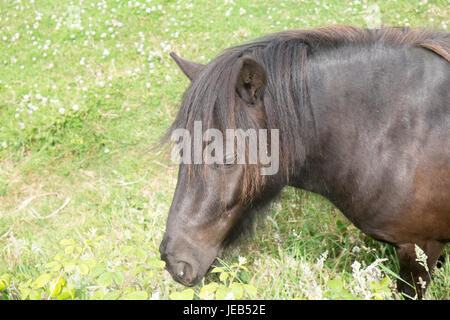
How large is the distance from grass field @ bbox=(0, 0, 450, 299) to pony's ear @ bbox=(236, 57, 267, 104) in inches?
32.2

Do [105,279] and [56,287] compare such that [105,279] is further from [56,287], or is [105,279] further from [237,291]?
[237,291]

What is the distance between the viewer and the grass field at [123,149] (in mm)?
3055

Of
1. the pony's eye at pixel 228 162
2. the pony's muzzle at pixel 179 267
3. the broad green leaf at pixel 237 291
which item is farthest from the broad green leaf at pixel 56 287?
the pony's eye at pixel 228 162

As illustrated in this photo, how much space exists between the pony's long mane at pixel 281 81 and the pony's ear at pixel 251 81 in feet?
0.17

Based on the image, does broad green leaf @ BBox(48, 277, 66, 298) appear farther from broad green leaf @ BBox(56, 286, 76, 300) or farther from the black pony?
the black pony

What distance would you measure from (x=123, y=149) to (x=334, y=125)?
3.91 meters

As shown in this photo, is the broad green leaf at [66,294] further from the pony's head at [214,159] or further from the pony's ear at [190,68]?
the pony's ear at [190,68]

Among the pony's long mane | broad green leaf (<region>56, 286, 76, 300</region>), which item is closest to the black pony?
the pony's long mane

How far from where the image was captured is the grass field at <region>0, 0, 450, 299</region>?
3.05 meters

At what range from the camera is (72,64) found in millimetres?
7035

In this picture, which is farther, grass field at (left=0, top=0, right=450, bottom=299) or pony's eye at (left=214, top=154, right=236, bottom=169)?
grass field at (left=0, top=0, right=450, bottom=299)

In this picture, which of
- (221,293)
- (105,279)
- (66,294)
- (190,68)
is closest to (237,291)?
(221,293)

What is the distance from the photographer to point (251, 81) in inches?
90.3
